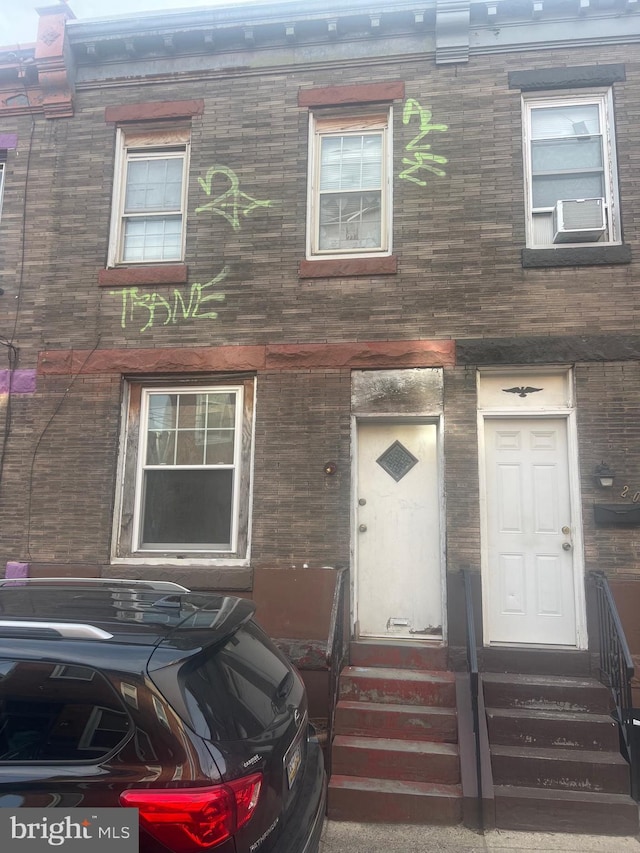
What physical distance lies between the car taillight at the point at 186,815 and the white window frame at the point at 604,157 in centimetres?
591

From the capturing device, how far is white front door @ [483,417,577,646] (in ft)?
19.2

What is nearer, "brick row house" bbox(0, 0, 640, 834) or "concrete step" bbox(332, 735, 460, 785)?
"concrete step" bbox(332, 735, 460, 785)

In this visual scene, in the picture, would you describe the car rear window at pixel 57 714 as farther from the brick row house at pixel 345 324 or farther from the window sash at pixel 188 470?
the window sash at pixel 188 470

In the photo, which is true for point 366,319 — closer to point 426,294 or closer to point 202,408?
point 426,294

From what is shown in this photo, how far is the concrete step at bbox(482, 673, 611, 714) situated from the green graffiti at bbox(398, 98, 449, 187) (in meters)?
5.04

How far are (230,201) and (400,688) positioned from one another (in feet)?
17.6

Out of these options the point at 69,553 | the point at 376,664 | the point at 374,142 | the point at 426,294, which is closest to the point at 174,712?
the point at 376,664

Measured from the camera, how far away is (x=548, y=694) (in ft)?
17.2

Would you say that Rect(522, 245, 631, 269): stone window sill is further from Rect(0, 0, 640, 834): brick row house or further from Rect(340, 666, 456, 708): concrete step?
Rect(340, 666, 456, 708): concrete step

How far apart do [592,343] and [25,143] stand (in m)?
6.89

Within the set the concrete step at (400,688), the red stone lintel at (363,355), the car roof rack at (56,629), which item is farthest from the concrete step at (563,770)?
Result: the car roof rack at (56,629)

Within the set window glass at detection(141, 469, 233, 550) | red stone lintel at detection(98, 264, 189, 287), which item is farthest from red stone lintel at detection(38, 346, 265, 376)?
window glass at detection(141, 469, 233, 550)

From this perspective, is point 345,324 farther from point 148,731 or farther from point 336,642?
point 148,731

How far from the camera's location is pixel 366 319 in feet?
21.2
